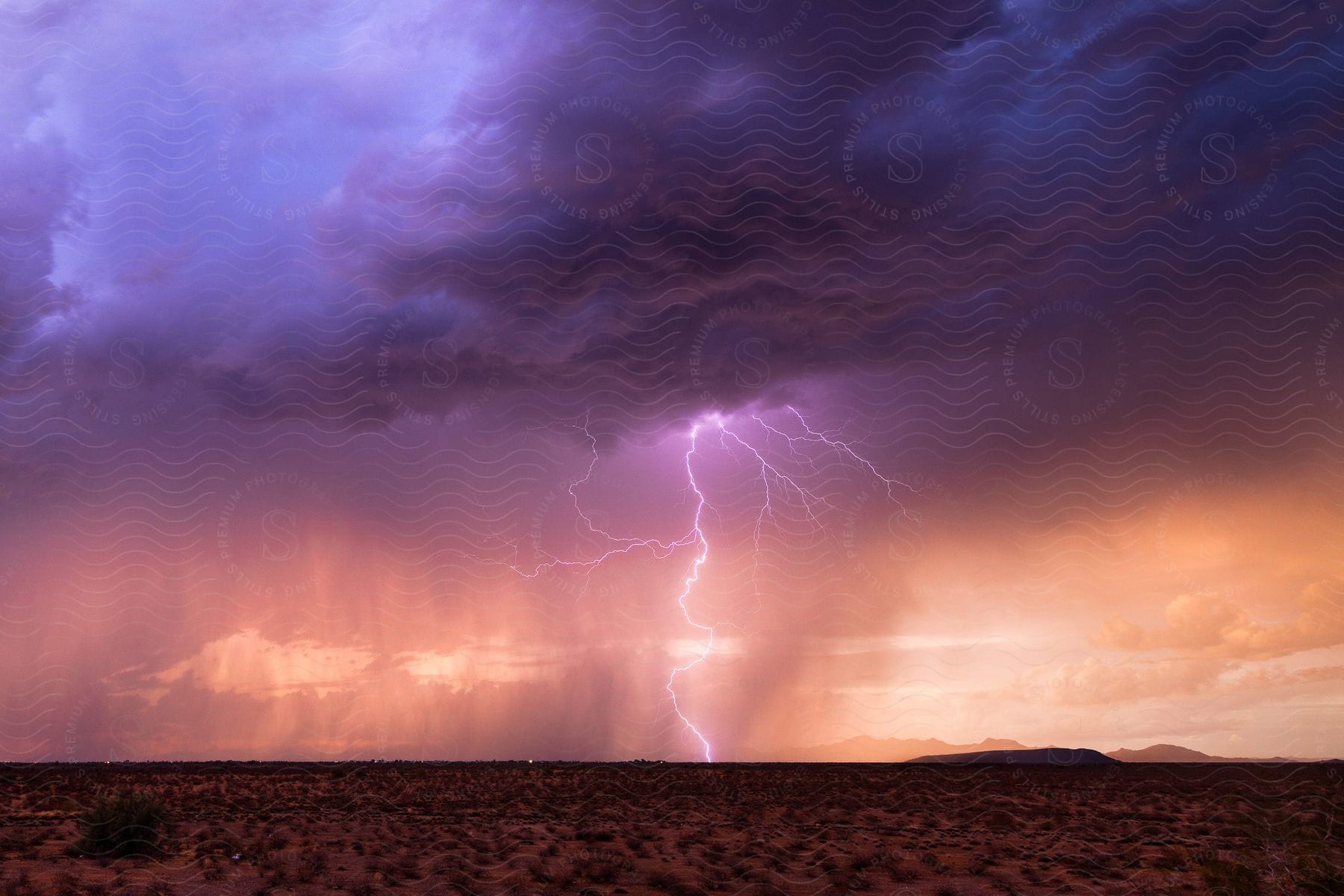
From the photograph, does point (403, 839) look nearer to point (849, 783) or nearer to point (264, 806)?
point (264, 806)

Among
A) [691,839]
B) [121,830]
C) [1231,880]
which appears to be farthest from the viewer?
[691,839]

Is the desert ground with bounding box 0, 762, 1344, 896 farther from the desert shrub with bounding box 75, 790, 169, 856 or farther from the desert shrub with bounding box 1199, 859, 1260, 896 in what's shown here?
the desert shrub with bounding box 75, 790, 169, 856

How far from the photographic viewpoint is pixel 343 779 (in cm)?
4594

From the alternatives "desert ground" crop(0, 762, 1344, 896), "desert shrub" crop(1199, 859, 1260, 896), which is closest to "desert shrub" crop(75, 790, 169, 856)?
"desert ground" crop(0, 762, 1344, 896)

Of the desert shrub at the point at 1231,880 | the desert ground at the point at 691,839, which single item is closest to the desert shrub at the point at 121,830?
the desert ground at the point at 691,839

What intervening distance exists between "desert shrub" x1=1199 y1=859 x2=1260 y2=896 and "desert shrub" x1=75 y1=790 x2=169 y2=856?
2342 cm

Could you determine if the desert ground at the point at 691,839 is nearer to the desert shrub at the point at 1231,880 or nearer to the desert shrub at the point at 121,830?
the desert shrub at the point at 1231,880

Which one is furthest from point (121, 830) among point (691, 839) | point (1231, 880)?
point (1231, 880)

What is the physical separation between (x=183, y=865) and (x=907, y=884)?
16.2m

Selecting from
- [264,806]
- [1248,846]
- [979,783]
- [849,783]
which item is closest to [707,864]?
[1248,846]

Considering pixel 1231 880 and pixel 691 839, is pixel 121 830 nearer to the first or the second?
pixel 691 839

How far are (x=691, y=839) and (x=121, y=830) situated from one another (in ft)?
46.8

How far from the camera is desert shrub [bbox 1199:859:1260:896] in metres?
16.4

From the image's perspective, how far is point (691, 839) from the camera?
23.7 metres
